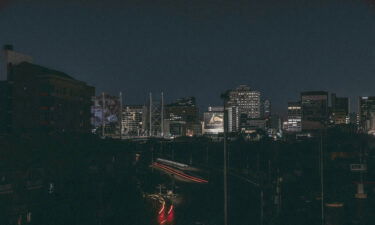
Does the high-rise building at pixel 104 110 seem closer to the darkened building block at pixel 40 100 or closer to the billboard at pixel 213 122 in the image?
the darkened building block at pixel 40 100

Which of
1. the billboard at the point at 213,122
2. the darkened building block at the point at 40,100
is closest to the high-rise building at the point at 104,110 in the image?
the darkened building block at the point at 40,100

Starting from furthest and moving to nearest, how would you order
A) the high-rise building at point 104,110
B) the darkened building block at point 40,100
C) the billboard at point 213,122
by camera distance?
the billboard at point 213,122
the high-rise building at point 104,110
the darkened building block at point 40,100

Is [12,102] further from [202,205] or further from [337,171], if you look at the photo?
[337,171]

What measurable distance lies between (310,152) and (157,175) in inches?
2142

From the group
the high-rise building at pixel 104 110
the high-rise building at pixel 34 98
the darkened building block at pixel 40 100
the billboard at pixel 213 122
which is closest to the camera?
the high-rise building at pixel 34 98

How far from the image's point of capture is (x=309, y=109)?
144000 mm

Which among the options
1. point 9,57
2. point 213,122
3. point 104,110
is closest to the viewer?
point 9,57

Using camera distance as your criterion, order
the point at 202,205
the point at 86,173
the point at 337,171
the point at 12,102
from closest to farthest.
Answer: the point at 202,205, the point at 86,173, the point at 337,171, the point at 12,102

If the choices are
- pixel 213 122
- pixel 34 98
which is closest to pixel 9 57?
pixel 34 98

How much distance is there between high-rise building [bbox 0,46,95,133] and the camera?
58875 millimetres

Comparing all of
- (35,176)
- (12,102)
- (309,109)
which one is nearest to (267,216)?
(35,176)

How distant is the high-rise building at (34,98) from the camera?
58.9 m

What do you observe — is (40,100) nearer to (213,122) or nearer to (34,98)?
(34,98)

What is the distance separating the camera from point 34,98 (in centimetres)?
6253
